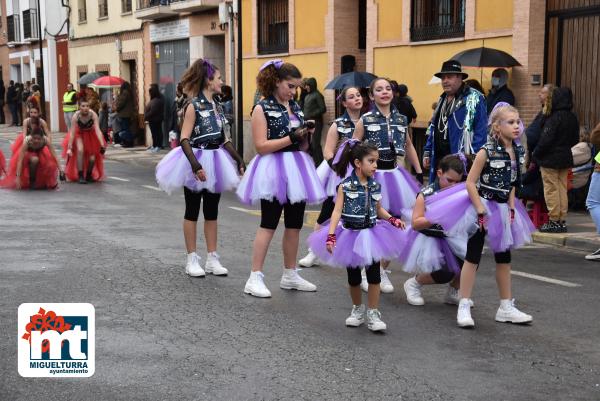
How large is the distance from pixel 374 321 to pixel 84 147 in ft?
40.1

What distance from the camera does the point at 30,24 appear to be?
44.3 m

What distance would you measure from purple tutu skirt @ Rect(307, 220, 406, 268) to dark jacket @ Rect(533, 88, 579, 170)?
5431 millimetres

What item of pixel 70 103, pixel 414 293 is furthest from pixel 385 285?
pixel 70 103

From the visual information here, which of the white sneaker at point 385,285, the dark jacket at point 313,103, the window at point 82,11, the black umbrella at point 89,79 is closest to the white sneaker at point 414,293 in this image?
the white sneaker at point 385,285

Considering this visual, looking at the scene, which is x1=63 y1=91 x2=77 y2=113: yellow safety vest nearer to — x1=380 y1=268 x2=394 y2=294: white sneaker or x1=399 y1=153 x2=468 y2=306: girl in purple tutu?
x1=380 y1=268 x2=394 y2=294: white sneaker

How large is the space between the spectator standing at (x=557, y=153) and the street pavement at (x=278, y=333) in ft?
3.41

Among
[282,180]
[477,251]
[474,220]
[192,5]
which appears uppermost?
[192,5]

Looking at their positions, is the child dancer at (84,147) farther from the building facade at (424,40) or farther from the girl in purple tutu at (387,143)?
the girl in purple tutu at (387,143)

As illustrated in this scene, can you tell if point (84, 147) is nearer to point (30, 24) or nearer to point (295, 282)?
point (295, 282)

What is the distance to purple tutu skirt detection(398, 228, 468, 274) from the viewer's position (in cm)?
697

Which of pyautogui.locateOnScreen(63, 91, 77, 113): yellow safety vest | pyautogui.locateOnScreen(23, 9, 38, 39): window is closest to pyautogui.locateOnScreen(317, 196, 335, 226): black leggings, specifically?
pyautogui.locateOnScreen(63, 91, 77, 113): yellow safety vest

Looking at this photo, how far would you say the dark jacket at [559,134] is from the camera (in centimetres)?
1129

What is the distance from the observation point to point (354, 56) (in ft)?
68.2

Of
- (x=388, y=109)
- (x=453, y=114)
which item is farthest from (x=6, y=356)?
(x=453, y=114)
